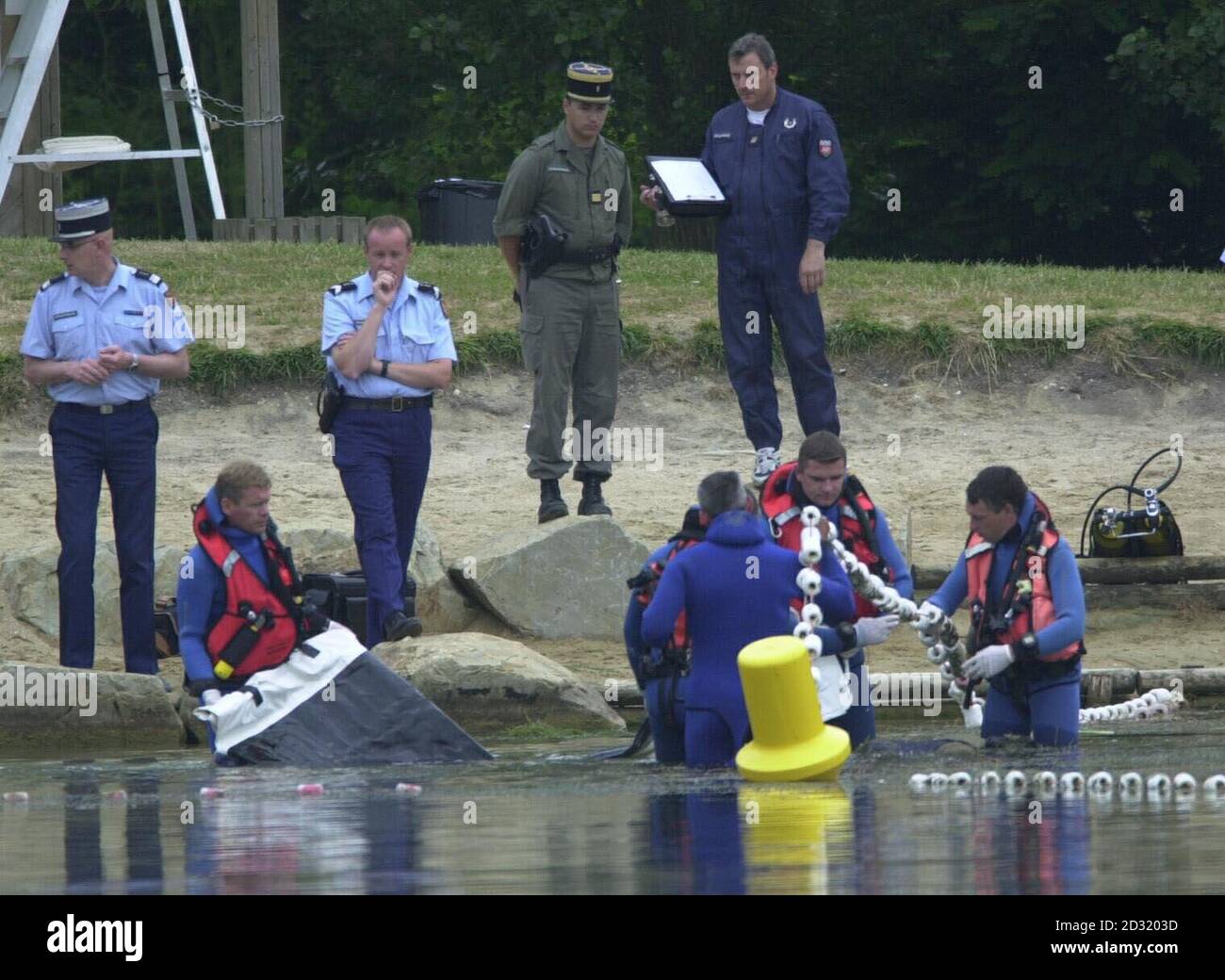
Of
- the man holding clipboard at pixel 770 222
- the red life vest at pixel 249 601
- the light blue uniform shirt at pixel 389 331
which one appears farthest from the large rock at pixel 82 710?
the man holding clipboard at pixel 770 222

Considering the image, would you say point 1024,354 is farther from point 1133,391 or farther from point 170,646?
point 170,646

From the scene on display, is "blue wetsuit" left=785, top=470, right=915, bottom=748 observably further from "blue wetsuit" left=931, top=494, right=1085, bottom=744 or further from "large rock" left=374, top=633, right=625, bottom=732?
"large rock" left=374, top=633, right=625, bottom=732

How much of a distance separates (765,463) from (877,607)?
3087 millimetres

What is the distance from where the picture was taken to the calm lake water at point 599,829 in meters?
8.03

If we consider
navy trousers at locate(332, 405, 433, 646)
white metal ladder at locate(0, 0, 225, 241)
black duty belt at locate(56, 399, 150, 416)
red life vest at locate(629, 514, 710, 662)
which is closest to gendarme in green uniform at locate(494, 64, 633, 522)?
navy trousers at locate(332, 405, 433, 646)

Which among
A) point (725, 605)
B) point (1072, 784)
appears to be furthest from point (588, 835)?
point (1072, 784)

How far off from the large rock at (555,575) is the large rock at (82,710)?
89.2 inches

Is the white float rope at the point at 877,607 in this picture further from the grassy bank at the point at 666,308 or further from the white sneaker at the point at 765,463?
the grassy bank at the point at 666,308

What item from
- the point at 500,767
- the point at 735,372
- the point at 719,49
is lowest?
the point at 500,767

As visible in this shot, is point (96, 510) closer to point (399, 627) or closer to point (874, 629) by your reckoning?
point (399, 627)

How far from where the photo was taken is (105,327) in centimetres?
1309
